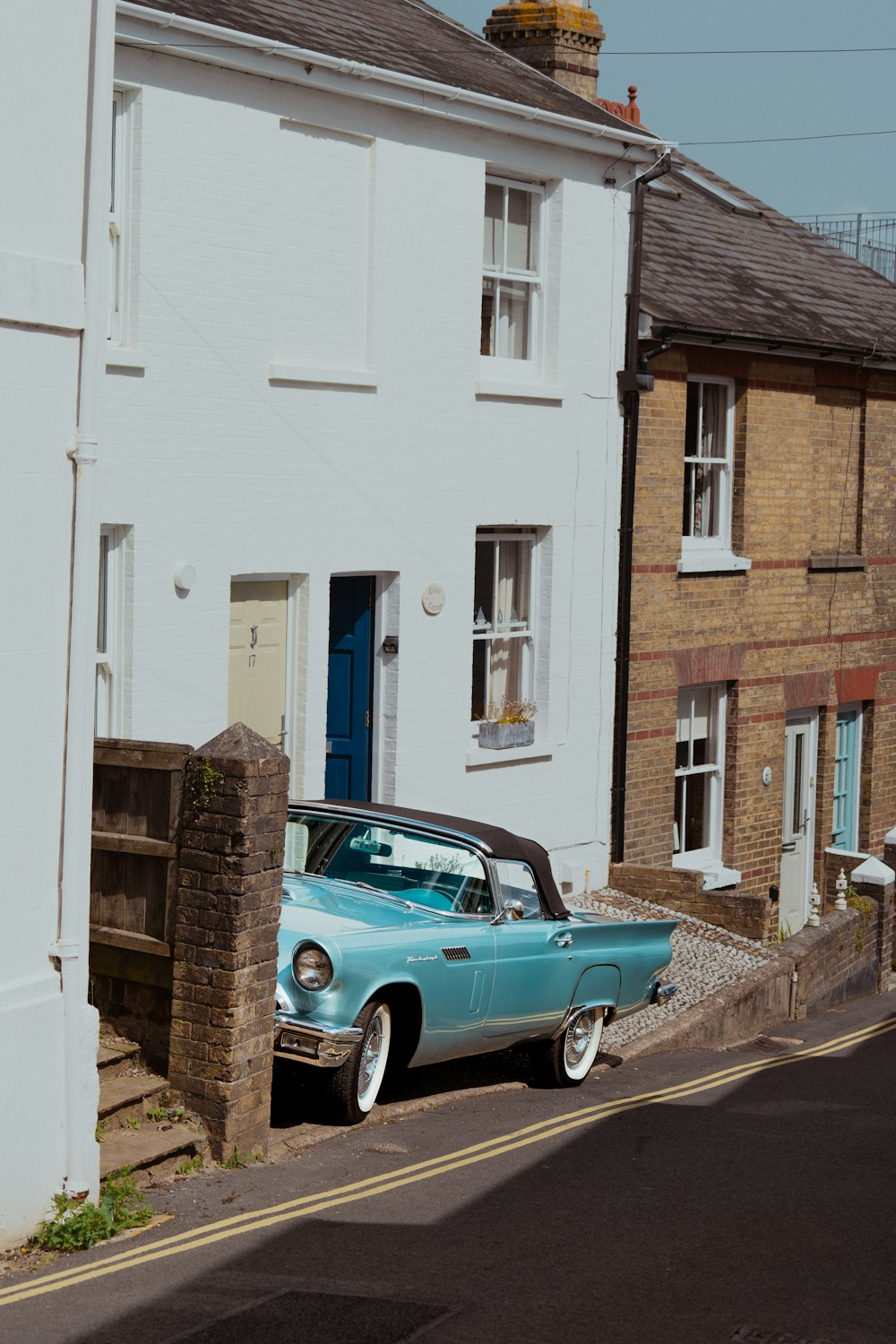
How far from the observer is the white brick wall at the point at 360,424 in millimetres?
11438

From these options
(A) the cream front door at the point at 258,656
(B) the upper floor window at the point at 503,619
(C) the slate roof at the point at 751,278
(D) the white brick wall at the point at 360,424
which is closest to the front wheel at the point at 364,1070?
(D) the white brick wall at the point at 360,424

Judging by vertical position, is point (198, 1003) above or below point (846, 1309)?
above

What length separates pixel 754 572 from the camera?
57.9 feet

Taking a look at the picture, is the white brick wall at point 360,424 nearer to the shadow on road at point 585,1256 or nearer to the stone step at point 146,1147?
the stone step at point 146,1147

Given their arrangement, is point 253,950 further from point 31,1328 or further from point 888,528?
point 888,528

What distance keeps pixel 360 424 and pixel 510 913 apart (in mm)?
4927

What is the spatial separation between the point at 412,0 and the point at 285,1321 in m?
13.9

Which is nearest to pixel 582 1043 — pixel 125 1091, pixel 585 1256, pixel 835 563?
pixel 125 1091

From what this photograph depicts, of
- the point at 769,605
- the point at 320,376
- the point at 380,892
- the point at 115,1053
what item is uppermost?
the point at 320,376

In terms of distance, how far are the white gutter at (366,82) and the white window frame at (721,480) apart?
271cm

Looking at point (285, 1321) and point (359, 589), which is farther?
point (359, 589)

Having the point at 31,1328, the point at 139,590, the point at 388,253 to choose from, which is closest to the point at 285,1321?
the point at 31,1328

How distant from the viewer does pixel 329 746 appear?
45.2ft

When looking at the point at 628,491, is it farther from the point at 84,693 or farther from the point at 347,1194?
the point at 347,1194
